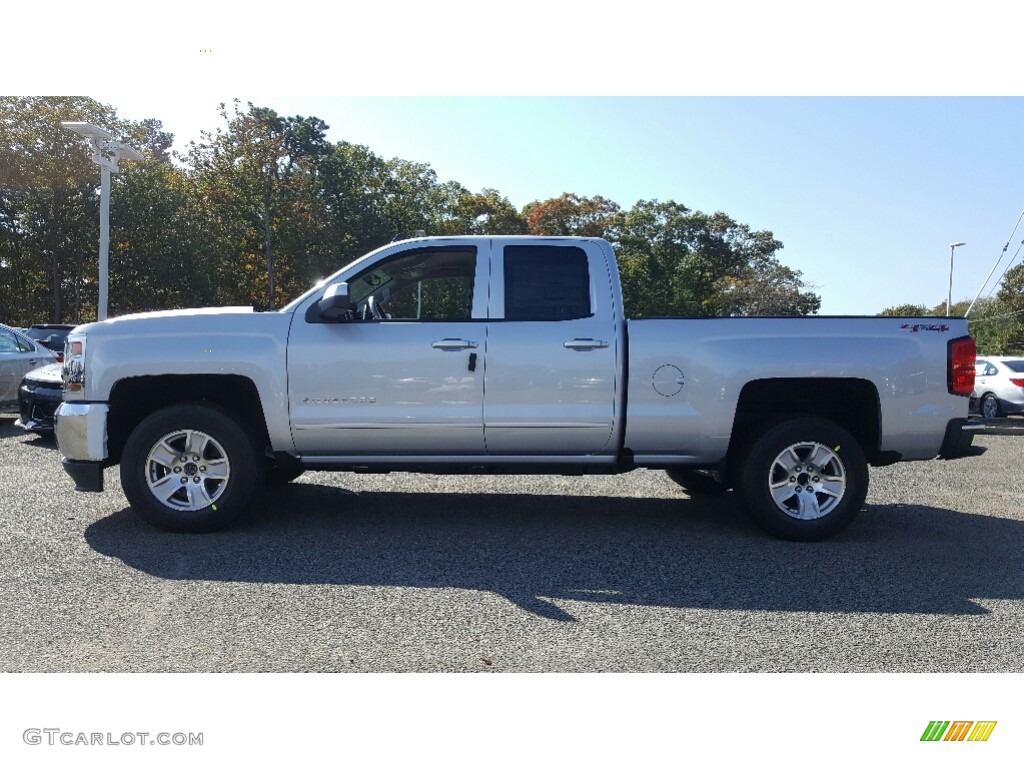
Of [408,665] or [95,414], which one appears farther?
[95,414]

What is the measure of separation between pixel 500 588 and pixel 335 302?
2213 mm

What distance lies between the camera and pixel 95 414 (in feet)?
19.4

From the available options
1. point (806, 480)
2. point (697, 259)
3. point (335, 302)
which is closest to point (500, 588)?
point (335, 302)

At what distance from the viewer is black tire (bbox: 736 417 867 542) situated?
598 cm

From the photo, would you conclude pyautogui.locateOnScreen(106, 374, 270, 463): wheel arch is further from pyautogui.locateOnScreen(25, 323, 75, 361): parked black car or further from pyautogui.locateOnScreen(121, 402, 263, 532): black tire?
pyautogui.locateOnScreen(25, 323, 75, 361): parked black car

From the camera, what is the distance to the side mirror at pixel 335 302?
228 inches

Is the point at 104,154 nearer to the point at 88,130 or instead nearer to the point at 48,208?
the point at 88,130

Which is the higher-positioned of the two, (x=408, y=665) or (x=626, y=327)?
(x=626, y=327)

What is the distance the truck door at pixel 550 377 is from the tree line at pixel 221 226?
25.8 meters

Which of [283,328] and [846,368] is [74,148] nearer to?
[283,328]
